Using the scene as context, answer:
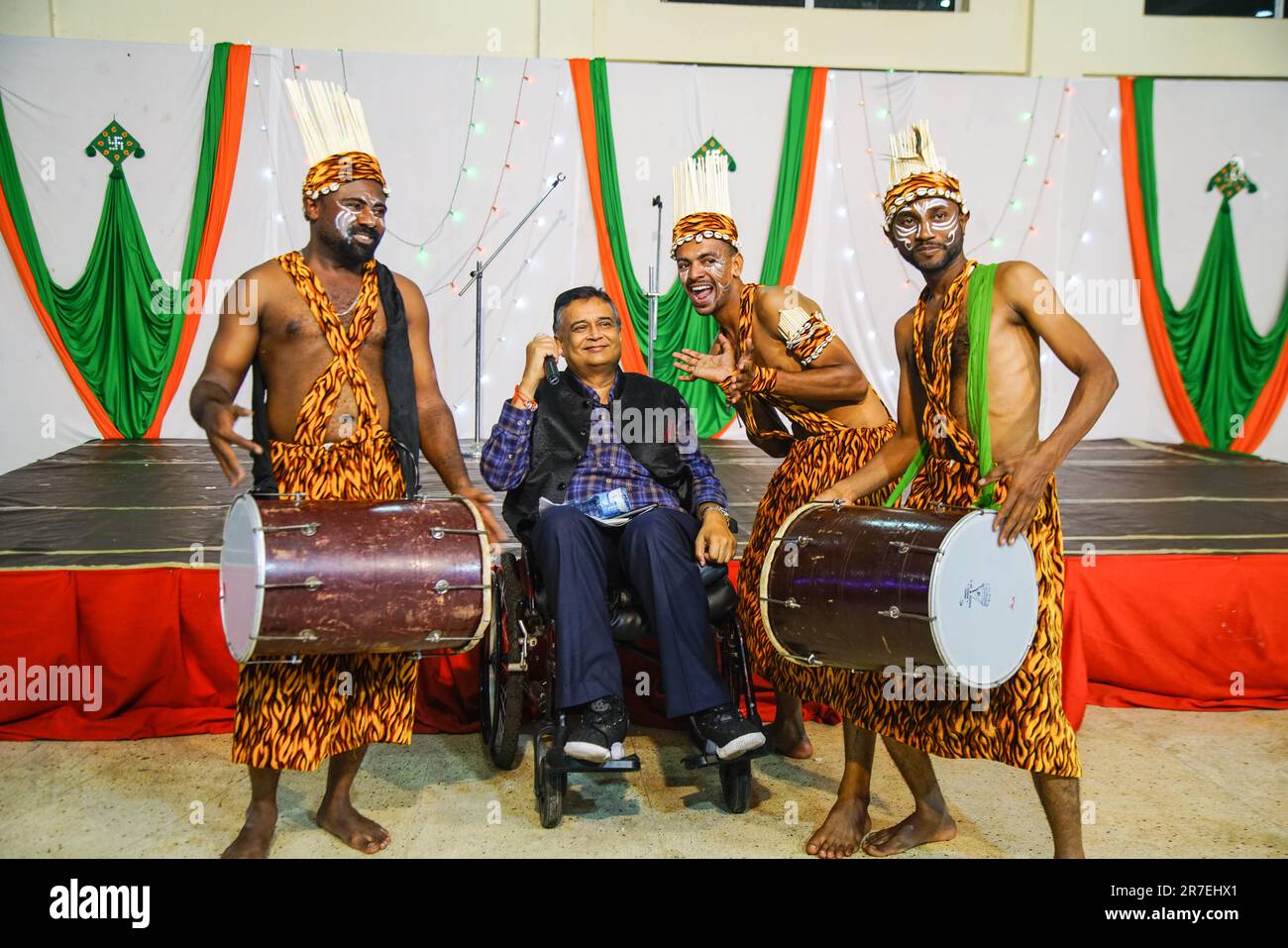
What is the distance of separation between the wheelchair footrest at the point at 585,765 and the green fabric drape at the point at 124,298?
650cm

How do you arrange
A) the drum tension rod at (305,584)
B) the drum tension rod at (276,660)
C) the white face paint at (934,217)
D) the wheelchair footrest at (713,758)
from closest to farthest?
the drum tension rod at (305,584)
the drum tension rod at (276,660)
the white face paint at (934,217)
the wheelchair footrest at (713,758)

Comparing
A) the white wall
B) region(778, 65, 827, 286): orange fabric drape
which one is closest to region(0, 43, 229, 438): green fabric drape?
the white wall

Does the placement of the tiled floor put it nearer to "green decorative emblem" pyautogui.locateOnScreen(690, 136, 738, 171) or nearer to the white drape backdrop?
the white drape backdrop

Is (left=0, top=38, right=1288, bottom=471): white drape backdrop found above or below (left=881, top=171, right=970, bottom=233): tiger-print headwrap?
Answer: above

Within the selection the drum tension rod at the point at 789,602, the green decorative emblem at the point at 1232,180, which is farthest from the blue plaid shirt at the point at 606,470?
the green decorative emblem at the point at 1232,180

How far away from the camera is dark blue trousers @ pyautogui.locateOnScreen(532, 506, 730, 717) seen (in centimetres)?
291

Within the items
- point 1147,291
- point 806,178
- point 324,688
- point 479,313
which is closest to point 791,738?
point 324,688

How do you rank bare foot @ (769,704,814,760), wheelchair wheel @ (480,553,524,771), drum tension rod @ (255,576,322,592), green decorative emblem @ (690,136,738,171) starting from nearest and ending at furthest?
drum tension rod @ (255,576,322,592) < wheelchair wheel @ (480,553,524,771) < bare foot @ (769,704,814,760) < green decorative emblem @ (690,136,738,171)

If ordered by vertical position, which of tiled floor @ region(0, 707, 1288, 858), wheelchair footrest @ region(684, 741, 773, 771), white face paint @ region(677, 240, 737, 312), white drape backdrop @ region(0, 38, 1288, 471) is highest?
white drape backdrop @ region(0, 38, 1288, 471)

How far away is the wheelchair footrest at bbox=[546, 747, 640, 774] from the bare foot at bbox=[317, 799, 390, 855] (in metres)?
0.47

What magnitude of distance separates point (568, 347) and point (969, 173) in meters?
6.68

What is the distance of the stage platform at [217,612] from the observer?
3605 millimetres

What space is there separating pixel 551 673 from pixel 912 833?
102 centimetres

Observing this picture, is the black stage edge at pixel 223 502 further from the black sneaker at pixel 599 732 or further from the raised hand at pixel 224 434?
the black sneaker at pixel 599 732
